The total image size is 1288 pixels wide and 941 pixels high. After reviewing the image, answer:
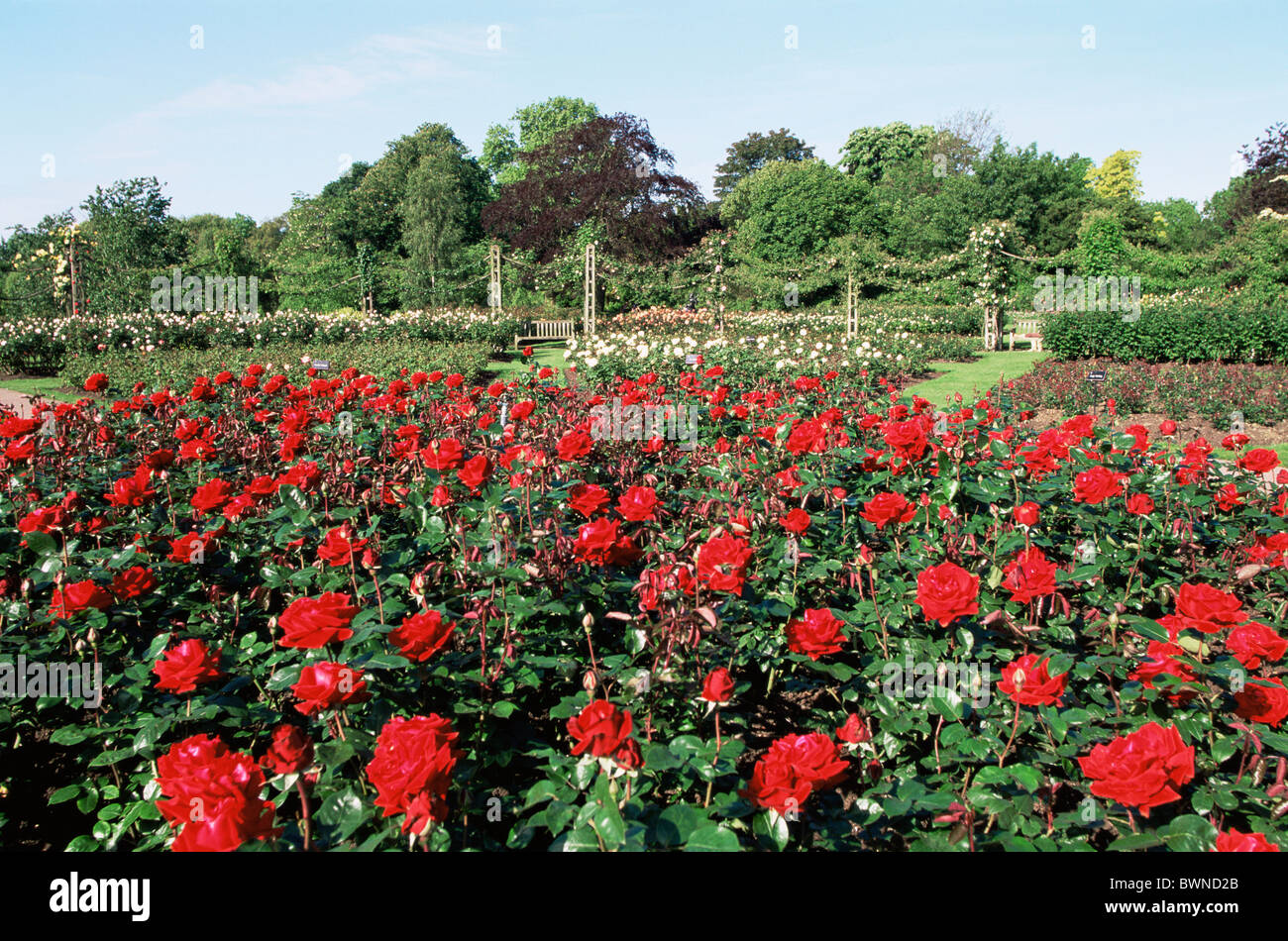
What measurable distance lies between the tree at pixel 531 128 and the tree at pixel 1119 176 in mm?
30757

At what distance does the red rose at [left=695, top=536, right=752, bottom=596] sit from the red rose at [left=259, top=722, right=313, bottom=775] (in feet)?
2.80

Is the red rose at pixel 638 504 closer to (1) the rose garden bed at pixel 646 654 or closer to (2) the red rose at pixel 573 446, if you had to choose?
(1) the rose garden bed at pixel 646 654

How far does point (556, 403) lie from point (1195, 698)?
434cm

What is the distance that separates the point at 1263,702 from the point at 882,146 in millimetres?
55428

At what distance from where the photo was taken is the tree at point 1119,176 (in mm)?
48031

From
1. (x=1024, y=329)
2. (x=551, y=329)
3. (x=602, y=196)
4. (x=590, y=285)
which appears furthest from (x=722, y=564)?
(x=1024, y=329)

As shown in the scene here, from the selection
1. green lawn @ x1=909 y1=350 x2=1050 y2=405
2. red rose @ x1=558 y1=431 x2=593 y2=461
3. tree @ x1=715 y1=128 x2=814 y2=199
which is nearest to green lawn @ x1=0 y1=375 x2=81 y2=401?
red rose @ x1=558 y1=431 x2=593 y2=461

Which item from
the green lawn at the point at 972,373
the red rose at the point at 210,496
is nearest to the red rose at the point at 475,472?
the red rose at the point at 210,496

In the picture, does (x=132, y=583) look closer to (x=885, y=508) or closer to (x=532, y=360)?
(x=885, y=508)

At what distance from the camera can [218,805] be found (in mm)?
1111

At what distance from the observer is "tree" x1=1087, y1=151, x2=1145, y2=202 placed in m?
48.0

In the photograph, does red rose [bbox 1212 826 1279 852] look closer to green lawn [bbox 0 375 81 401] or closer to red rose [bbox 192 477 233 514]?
red rose [bbox 192 477 233 514]

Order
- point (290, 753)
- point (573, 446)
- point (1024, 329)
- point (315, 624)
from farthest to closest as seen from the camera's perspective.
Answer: point (1024, 329), point (573, 446), point (315, 624), point (290, 753)
